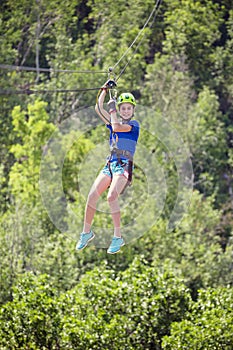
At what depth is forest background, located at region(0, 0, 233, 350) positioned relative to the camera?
1138 inches

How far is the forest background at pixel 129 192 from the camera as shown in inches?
1138

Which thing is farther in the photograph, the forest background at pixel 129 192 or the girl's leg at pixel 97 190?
the forest background at pixel 129 192

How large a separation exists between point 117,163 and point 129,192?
2996cm

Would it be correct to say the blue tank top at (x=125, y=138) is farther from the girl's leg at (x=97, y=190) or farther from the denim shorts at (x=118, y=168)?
the girl's leg at (x=97, y=190)

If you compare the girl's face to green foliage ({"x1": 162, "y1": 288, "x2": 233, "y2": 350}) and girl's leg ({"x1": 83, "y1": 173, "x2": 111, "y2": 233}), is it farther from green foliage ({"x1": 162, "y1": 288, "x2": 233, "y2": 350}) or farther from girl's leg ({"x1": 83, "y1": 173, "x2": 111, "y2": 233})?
green foliage ({"x1": 162, "y1": 288, "x2": 233, "y2": 350})

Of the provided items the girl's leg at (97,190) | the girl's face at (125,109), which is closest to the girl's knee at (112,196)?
the girl's leg at (97,190)

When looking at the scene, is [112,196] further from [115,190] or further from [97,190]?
[97,190]

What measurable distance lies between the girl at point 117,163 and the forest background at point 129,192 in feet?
33.2

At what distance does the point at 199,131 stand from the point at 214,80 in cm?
657

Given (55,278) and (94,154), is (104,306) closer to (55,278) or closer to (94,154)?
(55,278)

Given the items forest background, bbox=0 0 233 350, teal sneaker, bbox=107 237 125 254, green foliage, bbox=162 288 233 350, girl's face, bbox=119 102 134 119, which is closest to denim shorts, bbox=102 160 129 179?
girl's face, bbox=119 102 134 119

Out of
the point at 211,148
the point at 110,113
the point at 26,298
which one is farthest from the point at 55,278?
the point at 110,113

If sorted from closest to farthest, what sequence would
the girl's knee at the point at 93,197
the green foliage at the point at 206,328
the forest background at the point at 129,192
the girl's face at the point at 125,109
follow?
1. the girl's knee at the point at 93,197
2. the girl's face at the point at 125,109
3. the green foliage at the point at 206,328
4. the forest background at the point at 129,192

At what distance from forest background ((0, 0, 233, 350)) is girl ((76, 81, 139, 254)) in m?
10.1
